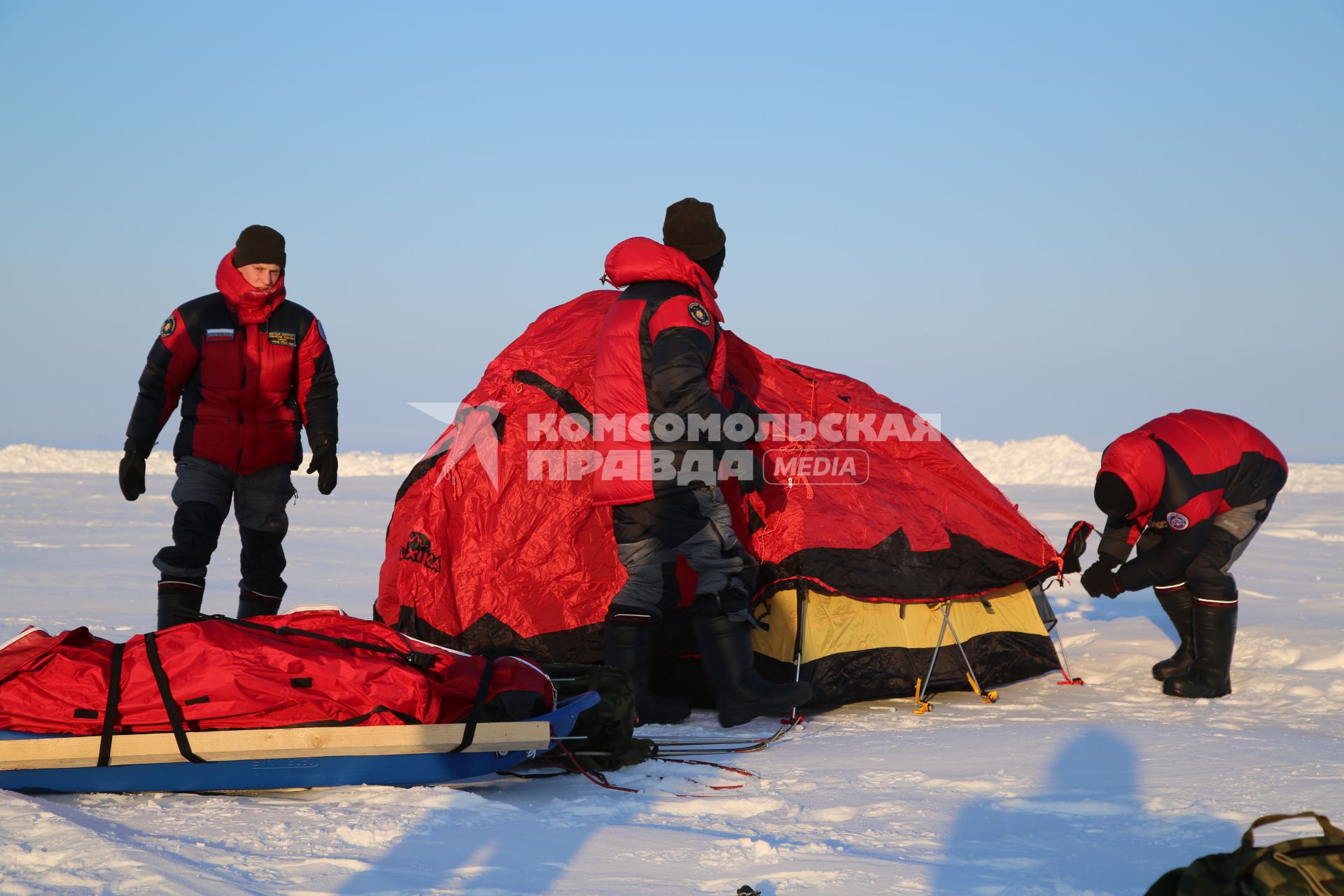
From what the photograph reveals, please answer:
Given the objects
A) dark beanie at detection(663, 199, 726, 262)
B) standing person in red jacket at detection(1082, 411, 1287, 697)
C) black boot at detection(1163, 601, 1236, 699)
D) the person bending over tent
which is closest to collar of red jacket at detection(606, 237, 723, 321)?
the person bending over tent

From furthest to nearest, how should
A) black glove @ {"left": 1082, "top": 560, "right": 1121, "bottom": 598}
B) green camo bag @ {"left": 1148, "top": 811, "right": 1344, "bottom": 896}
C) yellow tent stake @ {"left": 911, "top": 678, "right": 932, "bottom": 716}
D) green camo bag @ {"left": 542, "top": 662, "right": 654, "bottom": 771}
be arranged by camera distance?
1. black glove @ {"left": 1082, "top": 560, "right": 1121, "bottom": 598}
2. yellow tent stake @ {"left": 911, "top": 678, "right": 932, "bottom": 716}
3. green camo bag @ {"left": 542, "top": 662, "right": 654, "bottom": 771}
4. green camo bag @ {"left": 1148, "top": 811, "right": 1344, "bottom": 896}

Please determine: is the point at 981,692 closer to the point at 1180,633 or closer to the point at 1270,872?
the point at 1180,633

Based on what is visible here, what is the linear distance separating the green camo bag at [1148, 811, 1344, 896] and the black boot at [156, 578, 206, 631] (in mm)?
4208

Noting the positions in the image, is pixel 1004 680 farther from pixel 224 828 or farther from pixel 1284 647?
pixel 224 828

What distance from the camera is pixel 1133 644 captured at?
6590mm

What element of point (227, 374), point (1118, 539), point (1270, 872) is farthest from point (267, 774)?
point (1118, 539)

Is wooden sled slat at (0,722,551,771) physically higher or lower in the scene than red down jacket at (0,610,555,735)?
lower

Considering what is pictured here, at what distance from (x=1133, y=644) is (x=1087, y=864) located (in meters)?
3.86

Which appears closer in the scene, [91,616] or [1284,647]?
[1284,647]

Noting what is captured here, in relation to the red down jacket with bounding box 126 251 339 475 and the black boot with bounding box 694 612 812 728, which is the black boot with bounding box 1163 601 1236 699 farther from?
the red down jacket with bounding box 126 251 339 475

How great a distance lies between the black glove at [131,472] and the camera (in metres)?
5.30

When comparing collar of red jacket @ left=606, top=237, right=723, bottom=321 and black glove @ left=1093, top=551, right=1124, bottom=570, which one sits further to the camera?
black glove @ left=1093, top=551, right=1124, bottom=570

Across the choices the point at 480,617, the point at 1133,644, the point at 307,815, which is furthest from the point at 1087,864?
the point at 1133,644

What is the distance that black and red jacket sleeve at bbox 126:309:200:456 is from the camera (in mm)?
5254
